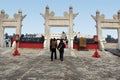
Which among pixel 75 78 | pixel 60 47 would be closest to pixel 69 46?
pixel 60 47

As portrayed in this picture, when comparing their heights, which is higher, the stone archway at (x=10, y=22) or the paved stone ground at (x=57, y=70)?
the stone archway at (x=10, y=22)

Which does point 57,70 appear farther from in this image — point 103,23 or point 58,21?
point 103,23

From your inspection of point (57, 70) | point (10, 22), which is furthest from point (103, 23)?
point (57, 70)

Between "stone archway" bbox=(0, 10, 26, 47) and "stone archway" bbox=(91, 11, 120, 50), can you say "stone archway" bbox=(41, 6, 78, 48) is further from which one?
"stone archway" bbox=(0, 10, 26, 47)

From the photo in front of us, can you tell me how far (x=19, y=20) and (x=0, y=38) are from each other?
12.8 feet

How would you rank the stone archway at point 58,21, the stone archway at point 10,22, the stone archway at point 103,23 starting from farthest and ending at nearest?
the stone archway at point 10,22, the stone archway at point 58,21, the stone archway at point 103,23

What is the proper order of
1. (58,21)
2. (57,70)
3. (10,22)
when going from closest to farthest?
(57,70)
(58,21)
(10,22)

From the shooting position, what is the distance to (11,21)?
1122 inches

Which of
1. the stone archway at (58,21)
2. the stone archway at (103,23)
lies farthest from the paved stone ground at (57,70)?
the stone archway at (58,21)

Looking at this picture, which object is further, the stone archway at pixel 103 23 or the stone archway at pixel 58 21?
the stone archway at pixel 58 21

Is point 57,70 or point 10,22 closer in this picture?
point 57,70

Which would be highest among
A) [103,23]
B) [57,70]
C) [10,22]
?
[10,22]

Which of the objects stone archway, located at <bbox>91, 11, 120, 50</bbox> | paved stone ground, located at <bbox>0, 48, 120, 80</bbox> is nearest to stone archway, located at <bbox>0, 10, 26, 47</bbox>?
stone archway, located at <bbox>91, 11, 120, 50</bbox>

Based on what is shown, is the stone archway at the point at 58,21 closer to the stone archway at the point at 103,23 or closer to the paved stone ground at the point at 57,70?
the stone archway at the point at 103,23
